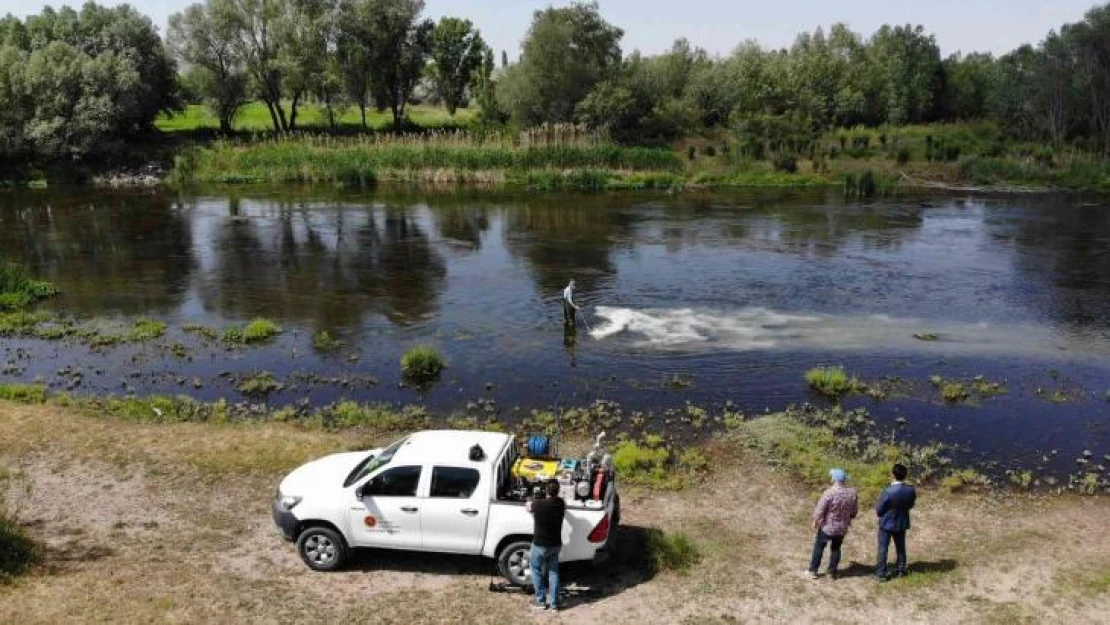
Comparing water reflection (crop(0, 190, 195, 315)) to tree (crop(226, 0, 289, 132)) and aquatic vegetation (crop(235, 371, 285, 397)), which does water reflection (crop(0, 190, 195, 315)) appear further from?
tree (crop(226, 0, 289, 132))

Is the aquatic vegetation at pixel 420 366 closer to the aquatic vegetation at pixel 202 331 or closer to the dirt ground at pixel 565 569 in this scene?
the dirt ground at pixel 565 569

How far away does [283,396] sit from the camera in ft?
72.1

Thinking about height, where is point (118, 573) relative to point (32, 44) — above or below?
below

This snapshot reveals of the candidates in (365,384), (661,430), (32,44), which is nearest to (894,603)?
(661,430)

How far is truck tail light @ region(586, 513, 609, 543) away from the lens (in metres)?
12.8

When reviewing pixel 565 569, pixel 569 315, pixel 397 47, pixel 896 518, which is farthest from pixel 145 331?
pixel 397 47

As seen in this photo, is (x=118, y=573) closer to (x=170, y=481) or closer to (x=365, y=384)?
(x=170, y=481)

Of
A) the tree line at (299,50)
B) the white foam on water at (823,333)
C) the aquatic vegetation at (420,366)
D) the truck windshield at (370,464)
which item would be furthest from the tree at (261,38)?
the truck windshield at (370,464)

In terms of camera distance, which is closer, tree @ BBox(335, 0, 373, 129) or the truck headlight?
the truck headlight

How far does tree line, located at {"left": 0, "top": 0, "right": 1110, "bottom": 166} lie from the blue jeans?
6237 cm

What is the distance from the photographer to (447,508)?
42.7ft

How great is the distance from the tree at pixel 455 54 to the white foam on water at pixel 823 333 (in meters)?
76.9

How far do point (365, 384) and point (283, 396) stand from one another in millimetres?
2074

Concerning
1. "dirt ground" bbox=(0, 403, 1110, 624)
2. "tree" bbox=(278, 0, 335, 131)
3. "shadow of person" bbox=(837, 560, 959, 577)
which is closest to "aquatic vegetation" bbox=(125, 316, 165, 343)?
"dirt ground" bbox=(0, 403, 1110, 624)
